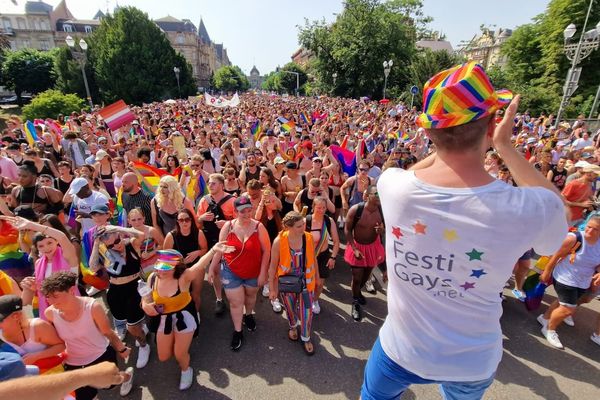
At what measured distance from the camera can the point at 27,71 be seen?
138ft

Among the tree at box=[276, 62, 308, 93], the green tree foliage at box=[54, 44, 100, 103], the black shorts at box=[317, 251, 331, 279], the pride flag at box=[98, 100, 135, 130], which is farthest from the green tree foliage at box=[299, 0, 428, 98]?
the tree at box=[276, 62, 308, 93]

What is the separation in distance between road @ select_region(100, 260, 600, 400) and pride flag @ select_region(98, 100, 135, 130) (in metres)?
7.43

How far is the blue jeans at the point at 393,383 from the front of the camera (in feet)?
4.86


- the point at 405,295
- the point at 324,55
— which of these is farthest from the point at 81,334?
the point at 324,55

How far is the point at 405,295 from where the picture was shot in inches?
56.4

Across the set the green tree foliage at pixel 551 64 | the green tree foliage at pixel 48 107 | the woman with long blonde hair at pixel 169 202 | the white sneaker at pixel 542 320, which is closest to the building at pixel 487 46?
the green tree foliage at pixel 551 64

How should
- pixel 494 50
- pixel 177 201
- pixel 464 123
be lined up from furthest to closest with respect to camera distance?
pixel 494 50, pixel 177 201, pixel 464 123

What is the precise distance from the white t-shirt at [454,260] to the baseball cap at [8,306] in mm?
→ 2625

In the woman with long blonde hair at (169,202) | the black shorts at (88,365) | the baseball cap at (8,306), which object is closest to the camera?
the baseball cap at (8,306)

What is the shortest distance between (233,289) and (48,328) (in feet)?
5.62

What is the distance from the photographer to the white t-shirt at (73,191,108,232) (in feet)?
14.8

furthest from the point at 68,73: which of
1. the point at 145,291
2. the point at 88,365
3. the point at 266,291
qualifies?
the point at 88,365

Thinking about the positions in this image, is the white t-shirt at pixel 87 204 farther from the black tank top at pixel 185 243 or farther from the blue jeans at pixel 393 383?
the blue jeans at pixel 393 383

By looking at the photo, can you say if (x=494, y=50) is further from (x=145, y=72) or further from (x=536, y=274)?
(x=536, y=274)
